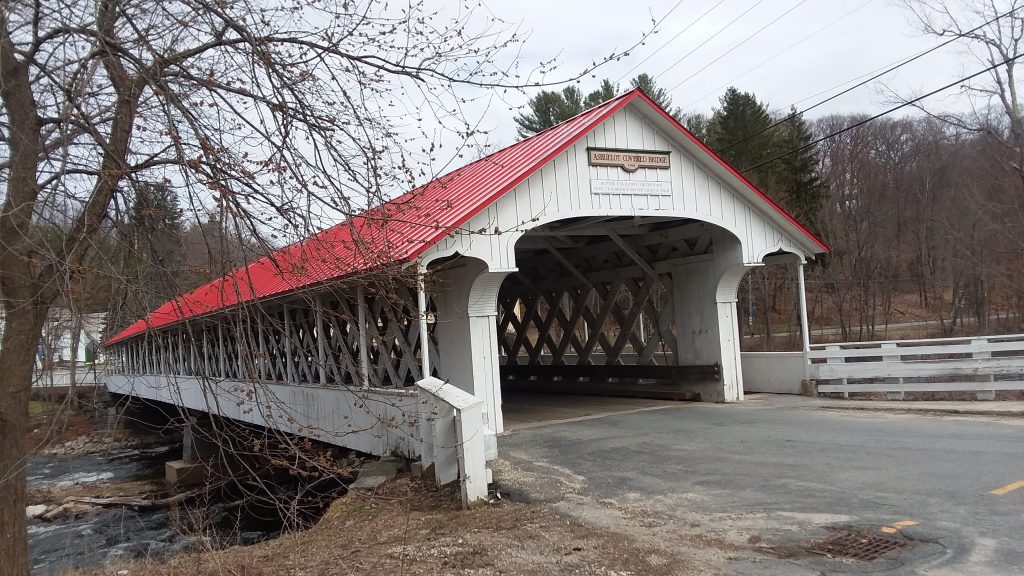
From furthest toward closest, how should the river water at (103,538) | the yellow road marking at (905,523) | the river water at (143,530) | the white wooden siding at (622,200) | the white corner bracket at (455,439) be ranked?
1. the white wooden siding at (622,200)
2. the river water at (103,538)
3. the river water at (143,530)
4. the white corner bracket at (455,439)
5. the yellow road marking at (905,523)

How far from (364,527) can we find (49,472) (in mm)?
18946

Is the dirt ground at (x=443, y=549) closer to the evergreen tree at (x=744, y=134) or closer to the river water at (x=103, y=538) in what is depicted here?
the river water at (x=103, y=538)

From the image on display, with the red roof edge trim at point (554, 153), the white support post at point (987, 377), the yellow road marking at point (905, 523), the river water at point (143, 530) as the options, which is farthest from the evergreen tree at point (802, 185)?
the yellow road marking at point (905, 523)

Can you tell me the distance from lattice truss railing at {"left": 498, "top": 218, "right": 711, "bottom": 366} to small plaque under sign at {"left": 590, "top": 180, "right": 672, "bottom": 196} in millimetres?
2107

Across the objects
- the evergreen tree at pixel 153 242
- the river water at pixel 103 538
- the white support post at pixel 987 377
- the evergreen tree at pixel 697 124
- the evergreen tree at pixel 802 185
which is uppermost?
the evergreen tree at pixel 697 124

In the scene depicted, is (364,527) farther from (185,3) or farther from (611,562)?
(185,3)

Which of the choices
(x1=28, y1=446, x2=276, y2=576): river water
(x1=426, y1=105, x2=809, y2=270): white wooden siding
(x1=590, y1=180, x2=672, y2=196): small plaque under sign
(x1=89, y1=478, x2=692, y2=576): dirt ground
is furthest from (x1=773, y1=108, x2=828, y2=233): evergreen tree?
(x1=89, y1=478, x2=692, y2=576): dirt ground

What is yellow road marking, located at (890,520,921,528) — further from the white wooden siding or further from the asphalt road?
the white wooden siding

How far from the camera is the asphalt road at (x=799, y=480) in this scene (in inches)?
195

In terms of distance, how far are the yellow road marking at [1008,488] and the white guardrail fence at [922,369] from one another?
516cm

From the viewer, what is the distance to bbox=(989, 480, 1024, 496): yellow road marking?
6.09 metres

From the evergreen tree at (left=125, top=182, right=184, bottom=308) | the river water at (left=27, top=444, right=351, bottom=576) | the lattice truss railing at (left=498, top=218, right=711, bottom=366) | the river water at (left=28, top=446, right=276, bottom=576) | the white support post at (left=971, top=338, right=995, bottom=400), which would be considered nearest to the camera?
the evergreen tree at (left=125, top=182, right=184, bottom=308)

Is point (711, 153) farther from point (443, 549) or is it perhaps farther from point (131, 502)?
point (131, 502)

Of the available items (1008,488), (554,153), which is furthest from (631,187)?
(1008,488)
